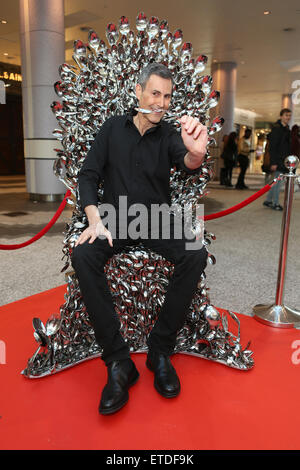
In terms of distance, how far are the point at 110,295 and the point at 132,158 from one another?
28.3 inches

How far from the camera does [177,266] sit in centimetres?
177

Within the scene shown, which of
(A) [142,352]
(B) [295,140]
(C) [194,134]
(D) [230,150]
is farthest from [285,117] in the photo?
(A) [142,352]

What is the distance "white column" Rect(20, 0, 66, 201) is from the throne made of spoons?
5079 mm

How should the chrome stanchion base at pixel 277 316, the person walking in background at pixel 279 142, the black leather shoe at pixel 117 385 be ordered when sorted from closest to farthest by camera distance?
1. the black leather shoe at pixel 117 385
2. the chrome stanchion base at pixel 277 316
3. the person walking in background at pixel 279 142

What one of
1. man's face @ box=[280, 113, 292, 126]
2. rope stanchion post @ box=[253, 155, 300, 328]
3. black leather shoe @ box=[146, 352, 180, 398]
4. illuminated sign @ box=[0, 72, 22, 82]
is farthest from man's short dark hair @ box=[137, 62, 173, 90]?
illuminated sign @ box=[0, 72, 22, 82]

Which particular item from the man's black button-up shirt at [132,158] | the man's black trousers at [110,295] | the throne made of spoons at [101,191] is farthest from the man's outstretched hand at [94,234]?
the man's black button-up shirt at [132,158]

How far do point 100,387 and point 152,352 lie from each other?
0.93 ft

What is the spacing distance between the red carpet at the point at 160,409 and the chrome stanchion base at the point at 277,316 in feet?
1.12

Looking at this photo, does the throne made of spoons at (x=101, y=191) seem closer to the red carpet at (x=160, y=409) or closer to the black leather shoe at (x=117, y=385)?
the red carpet at (x=160, y=409)

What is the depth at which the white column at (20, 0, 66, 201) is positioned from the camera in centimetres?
659

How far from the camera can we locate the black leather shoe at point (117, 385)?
1504 millimetres

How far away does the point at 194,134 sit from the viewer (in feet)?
5.29

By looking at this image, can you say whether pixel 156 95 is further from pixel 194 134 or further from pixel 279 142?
pixel 279 142
